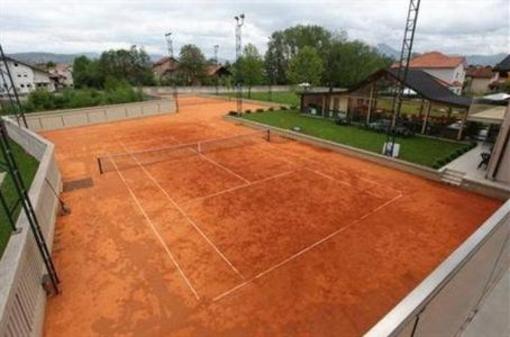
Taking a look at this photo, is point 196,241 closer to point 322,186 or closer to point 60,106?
point 322,186

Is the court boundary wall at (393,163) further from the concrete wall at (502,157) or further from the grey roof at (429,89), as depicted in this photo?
the grey roof at (429,89)

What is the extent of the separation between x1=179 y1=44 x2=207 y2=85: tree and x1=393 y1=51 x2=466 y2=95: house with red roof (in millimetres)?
36906

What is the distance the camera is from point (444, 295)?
2.67 metres

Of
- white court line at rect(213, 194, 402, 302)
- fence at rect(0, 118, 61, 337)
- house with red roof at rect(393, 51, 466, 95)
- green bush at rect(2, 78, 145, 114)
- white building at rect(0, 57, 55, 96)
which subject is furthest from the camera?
white building at rect(0, 57, 55, 96)

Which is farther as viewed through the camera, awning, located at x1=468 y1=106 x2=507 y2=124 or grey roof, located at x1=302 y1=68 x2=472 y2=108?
grey roof, located at x1=302 y1=68 x2=472 y2=108

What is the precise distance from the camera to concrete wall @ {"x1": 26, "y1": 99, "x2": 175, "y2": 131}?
2303cm

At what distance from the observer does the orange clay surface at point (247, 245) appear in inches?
247

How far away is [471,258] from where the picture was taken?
2879 millimetres

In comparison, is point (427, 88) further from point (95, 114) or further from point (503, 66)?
point (95, 114)

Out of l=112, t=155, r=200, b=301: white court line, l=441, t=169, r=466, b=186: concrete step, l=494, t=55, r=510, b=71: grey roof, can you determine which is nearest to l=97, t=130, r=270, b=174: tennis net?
l=112, t=155, r=200, b=301: white court line

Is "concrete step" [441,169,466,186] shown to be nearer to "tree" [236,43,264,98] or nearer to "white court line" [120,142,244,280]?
"white court line" [120,142,244,280]

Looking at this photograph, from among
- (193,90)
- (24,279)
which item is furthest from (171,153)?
(193,90)

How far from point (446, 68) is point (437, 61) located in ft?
10.1

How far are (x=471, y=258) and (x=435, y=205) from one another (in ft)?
31.0
